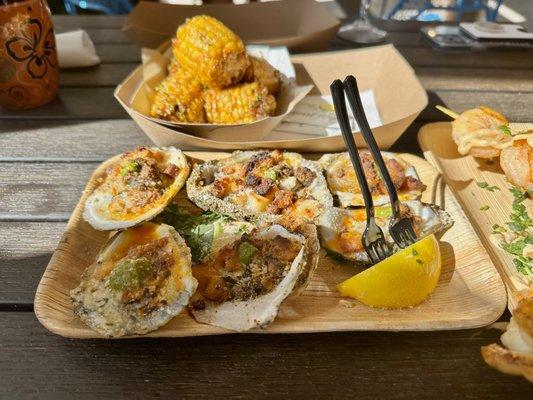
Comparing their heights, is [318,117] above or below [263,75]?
below

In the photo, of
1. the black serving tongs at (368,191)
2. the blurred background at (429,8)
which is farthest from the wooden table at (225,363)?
the blurred background at (429,8)

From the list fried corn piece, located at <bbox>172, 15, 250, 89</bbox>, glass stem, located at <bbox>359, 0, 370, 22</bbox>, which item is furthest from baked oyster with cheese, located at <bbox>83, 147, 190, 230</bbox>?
glass stem, located at <bbox>359, 0, 370, 22</bbox>

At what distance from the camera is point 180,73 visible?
1.59 meters

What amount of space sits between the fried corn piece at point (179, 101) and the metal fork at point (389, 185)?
25.1 inches

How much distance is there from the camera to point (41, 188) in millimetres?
1314

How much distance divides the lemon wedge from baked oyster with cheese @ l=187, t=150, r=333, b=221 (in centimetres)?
25

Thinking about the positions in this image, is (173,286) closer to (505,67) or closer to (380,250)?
(380,250)

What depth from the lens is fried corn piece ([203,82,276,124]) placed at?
149 centimetres

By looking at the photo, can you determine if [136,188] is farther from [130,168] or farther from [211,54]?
[211,54]

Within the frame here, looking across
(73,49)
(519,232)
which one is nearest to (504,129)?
(519,232)

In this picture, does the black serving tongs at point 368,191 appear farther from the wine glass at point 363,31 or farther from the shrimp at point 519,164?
the wine glass at point 363,31

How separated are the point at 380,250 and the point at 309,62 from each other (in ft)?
3.45

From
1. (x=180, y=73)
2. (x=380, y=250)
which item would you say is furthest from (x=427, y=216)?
(x=180, y=73)

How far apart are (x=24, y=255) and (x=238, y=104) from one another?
2.54 ft
